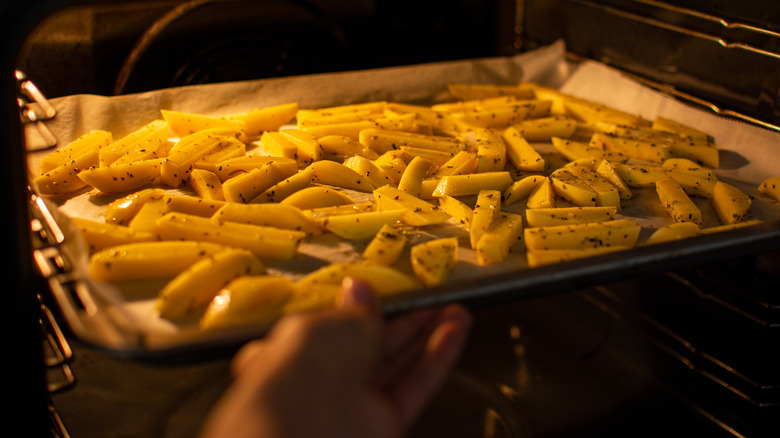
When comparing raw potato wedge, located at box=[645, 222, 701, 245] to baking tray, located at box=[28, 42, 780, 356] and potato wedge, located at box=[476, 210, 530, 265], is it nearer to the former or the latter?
baking tray, located at box=[28, 42, 780, 356]

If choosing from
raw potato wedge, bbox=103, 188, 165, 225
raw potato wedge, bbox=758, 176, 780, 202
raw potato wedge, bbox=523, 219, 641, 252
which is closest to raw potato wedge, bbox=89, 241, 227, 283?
raw potato wedge, bbox=103, 188, 165, 225

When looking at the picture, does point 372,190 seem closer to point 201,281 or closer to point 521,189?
point 521,189

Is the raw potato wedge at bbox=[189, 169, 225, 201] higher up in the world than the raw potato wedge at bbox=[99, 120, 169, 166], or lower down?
lower down

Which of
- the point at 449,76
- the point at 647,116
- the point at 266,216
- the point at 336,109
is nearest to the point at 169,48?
the point at 336,109

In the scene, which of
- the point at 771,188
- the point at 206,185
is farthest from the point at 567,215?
the point at 206,185

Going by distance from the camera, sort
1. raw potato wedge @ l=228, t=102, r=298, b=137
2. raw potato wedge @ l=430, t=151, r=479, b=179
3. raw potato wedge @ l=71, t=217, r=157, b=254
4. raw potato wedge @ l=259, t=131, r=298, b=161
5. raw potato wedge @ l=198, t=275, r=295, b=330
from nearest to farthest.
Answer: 1. raw potato wedge @ l=198, t=275, r=295, b=330
2. raw potato wedge @ l=71, t=217, r=157, b=254
3. raw potato wedge @ l=430, t=151, r=479, b=179
4. raw potato wedge @ l=259, t=131, r=298, b=161
5. raw potato wedge @ l=228, t=102, r=298, b=137

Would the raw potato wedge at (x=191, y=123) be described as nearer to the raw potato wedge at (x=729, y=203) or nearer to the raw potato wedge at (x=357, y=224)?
the raw potato wedge at (x=357, y=224)
